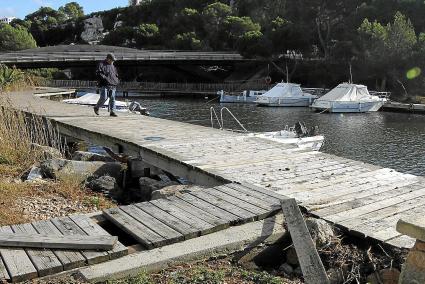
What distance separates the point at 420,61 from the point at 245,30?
99.9 ft

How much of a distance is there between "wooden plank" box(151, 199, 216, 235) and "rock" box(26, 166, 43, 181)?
3.17 m

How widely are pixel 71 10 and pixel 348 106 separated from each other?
402 ft

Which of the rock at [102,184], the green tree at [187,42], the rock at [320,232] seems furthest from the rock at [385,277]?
the green tree at [187,42]

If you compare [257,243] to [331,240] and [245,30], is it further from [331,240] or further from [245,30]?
[245,30]

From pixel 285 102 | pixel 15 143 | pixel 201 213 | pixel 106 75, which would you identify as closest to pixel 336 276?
pixel 201 213

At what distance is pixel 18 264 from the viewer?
4.12m

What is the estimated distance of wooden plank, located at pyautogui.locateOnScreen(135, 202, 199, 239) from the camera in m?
4.86

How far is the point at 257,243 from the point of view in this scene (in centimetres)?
489

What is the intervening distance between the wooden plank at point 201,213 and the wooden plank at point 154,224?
1.47ft

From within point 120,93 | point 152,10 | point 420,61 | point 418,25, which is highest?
point 152,10

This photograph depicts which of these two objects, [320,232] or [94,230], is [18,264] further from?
[320,232]

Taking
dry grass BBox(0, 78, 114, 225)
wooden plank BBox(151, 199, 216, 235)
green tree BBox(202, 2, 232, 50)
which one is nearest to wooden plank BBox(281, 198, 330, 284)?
wooden plank BBox(151, 199, 216, 235)

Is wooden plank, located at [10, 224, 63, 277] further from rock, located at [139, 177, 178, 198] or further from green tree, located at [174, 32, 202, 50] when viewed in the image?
green tree, located at [174, 32, 202, 50]

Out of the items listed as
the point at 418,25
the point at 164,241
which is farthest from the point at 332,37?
the point at 164,241
